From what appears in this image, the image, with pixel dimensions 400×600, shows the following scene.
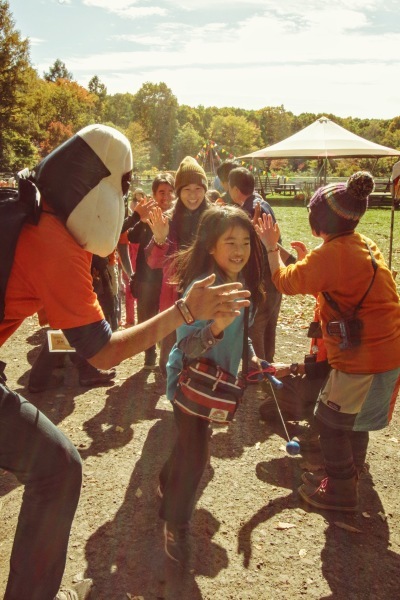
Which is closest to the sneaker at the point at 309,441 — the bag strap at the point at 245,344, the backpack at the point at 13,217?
the bag strap at the point at 245,344

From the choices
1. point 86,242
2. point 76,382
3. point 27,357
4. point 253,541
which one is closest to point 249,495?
point 253,541

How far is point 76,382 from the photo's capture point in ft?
17.4

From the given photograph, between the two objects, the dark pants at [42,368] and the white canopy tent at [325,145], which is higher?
the white canopy tent at [325,145]

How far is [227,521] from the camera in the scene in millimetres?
3127

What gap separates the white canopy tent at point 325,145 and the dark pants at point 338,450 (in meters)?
15.0

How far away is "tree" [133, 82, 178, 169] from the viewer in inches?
3804

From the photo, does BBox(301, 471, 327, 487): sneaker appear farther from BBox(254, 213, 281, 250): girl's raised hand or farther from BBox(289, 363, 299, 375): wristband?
BBox(254, 213, 281, 250): girl's raised hand

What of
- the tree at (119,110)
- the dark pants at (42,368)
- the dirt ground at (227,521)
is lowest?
the dirt ground at (227,521)

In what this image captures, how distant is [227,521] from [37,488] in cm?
151

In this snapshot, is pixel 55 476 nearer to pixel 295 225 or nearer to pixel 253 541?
pixel 253 541

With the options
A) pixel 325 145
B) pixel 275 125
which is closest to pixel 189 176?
pixel 325 145

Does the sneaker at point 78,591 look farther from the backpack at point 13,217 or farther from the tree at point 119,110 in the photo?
the tree at point 119,110

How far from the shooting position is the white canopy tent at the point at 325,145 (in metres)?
17.2

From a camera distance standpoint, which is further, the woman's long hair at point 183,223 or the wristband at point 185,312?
the woman's long hair at point 183,223
